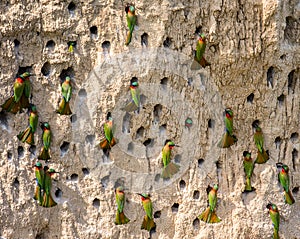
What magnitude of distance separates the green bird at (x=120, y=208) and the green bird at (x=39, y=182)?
1.41ft

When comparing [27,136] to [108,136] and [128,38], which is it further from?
[128,38]

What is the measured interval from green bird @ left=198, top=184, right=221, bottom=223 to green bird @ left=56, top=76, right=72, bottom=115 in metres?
0.95

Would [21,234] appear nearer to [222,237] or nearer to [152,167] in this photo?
[152,167]

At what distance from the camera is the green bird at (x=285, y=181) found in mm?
5082

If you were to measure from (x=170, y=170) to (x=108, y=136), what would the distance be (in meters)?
0.43

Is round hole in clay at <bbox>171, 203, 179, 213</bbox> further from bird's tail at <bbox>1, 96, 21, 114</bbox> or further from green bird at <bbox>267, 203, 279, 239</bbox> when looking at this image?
bird's tail at <bbox>1, 96, 21, 114</bbox>

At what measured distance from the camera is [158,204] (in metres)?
4.99

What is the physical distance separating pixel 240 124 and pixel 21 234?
4.66 ft

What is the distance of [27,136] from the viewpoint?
476cm

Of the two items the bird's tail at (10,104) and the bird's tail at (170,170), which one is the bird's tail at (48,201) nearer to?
the bird's tail at (10,104)

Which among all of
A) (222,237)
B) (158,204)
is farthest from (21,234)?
(222,237)

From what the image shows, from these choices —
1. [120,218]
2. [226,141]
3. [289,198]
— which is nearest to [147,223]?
[120,218]

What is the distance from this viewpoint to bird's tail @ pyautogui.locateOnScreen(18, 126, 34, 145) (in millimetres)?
4758

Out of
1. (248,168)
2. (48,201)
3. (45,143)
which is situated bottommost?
(48,201)
